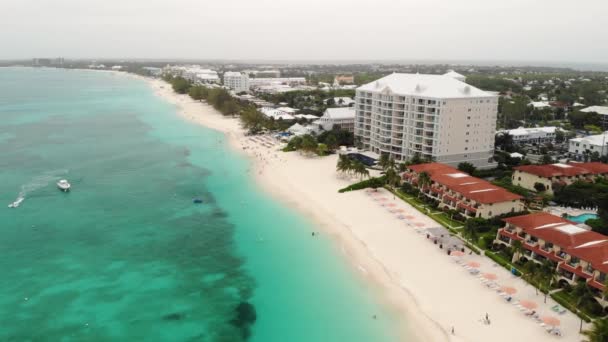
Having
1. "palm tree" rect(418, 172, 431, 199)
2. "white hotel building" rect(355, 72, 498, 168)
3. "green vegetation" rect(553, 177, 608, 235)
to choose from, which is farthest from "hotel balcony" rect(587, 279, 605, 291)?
"white hotel building" rect(355, 72, 498, 168)

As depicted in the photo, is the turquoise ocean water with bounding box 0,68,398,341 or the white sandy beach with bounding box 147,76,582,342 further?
the turquoise ocean water with bounding box 0,68,398,341

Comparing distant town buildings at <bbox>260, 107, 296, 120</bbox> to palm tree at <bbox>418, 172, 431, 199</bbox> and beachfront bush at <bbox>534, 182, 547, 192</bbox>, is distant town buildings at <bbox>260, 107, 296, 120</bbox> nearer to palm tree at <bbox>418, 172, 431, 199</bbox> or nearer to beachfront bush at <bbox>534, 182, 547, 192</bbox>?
palm tree at <bbox>418, 172, 431, 199</bbox>

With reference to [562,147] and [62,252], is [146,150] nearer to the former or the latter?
[62,252]

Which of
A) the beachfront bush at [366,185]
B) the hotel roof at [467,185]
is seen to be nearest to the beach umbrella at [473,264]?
the hotel roof at [467,185]

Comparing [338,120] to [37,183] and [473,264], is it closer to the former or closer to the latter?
[37,183]

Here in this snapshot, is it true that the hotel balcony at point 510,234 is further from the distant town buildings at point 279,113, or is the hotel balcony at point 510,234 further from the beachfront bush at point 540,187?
the distant town buildings at point 279,113

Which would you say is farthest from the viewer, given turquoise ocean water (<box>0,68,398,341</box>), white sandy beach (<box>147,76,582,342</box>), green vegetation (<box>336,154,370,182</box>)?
green vegetation (<box>336,154,370,182</box>)

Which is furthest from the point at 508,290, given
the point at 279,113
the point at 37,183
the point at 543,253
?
the point at 279,113
